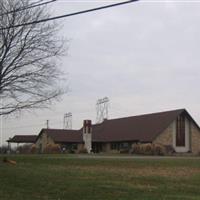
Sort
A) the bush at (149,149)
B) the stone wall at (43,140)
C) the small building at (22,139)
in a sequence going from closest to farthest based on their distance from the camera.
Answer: the bush at (149,149)
the stone wall at (43,140)
the small building at (22,139)

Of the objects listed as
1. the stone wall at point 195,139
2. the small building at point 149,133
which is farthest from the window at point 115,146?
the stone wall at point 195,139

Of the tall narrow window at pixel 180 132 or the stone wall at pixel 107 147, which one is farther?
the stone wall at pixel 107 147

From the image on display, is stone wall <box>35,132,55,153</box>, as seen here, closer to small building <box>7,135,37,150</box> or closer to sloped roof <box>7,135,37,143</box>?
small building <box>7,135,37,150</box>

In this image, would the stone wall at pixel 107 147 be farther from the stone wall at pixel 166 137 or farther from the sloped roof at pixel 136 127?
the stone wall at pixel 166 137

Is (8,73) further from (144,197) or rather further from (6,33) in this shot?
(144,197)

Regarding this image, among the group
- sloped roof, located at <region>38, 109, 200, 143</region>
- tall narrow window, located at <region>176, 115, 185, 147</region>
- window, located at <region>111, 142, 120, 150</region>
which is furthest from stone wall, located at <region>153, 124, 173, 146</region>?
window, located at <region>111, 142, 120, 150</region>

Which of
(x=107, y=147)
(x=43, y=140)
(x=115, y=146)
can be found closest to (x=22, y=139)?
(x=43, y=140)

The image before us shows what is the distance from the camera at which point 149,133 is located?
70.5m

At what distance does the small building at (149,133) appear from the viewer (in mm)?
70750

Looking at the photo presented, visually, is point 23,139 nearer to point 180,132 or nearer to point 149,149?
point 180,132

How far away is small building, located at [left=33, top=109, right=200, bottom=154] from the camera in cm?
7075

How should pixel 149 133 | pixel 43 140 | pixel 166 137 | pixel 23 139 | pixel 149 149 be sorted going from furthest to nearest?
pixel 23 139
pixel 43 140
pixel 166 137
pixel 149 133
pixel 149 149

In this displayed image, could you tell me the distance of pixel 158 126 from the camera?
7100 cm

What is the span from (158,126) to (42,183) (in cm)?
5438
